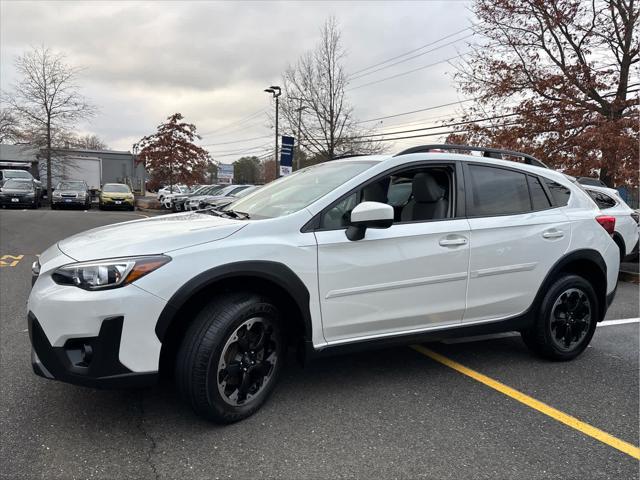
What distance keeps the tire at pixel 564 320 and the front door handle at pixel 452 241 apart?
1.05 m

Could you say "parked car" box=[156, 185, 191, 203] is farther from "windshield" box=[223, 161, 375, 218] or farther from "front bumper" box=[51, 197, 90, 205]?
"windshield" box=[223, 161, 375, 218]

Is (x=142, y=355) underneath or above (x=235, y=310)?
underneath

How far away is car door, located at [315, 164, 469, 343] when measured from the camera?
3.02 meters

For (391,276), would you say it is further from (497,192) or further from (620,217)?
(620,217)

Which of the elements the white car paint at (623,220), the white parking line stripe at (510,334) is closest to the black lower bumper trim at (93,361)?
the white parking line stripe at (510,334)

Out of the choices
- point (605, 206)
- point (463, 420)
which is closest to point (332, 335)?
point (463, 420)

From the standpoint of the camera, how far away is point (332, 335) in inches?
121

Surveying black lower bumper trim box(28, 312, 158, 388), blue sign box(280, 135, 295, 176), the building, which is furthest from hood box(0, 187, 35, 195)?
black lower bumper trim box(28, 312, 158, 388)

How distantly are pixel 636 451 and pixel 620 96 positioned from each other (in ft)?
39.3

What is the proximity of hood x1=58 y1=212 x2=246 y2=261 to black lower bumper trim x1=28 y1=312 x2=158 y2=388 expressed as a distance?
416 mm

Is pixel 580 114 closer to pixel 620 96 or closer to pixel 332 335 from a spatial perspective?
pixel 620 96

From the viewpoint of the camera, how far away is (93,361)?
2.47 m

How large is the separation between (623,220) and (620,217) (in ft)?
0.29

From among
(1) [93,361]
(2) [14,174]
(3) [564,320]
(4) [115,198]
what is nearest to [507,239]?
(3) [564,320]
